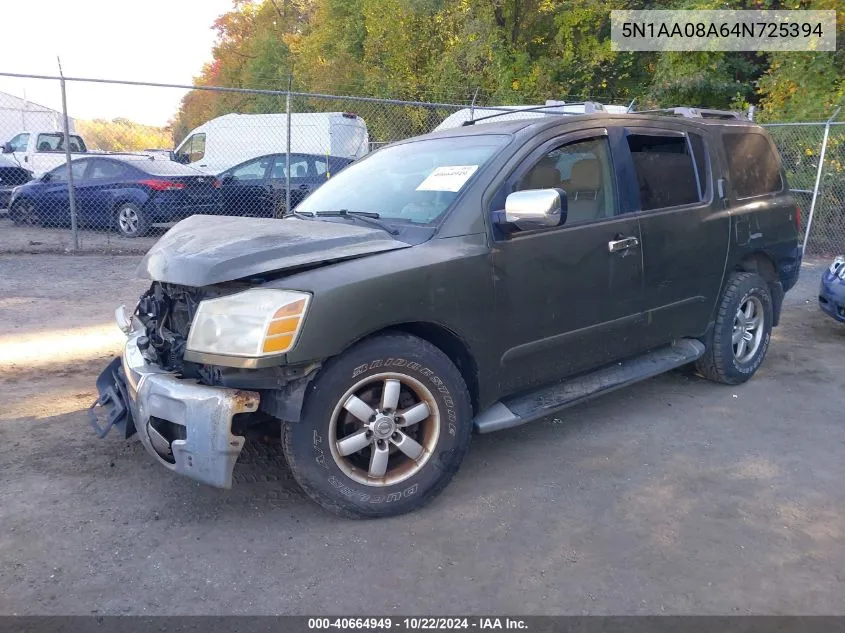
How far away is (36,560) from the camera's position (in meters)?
2.95

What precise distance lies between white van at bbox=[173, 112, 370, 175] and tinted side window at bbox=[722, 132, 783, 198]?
1172 centimetres

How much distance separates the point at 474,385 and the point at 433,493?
58 cm

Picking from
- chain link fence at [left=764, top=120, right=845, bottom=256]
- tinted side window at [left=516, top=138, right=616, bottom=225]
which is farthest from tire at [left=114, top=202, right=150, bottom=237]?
chain link fence at [left=764, top=120, right=845, bottom=256]

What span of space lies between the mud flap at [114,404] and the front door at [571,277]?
1.90 m

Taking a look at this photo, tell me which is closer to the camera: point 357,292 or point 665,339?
point 357,292

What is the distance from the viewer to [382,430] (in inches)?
129

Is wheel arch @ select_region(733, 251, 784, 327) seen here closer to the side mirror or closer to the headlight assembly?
the side mirror

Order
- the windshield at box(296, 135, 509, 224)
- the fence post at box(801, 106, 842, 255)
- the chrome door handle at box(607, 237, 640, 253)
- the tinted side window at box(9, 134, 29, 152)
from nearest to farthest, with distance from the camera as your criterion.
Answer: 1. the windshield at box(296, 135, 509, 224)
2. the chrome door handle at box(607, 237, 640, 253)
3. the fence post at box(801, 106, 842, 255)
4. the tinted side window at box(9, 134, 29, 152)

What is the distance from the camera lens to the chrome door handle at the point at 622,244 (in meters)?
4.11

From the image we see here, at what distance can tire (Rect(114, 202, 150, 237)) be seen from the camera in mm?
12180

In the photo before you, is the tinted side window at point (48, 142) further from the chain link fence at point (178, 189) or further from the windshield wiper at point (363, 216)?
the windshield wiper at point (363, 216)
